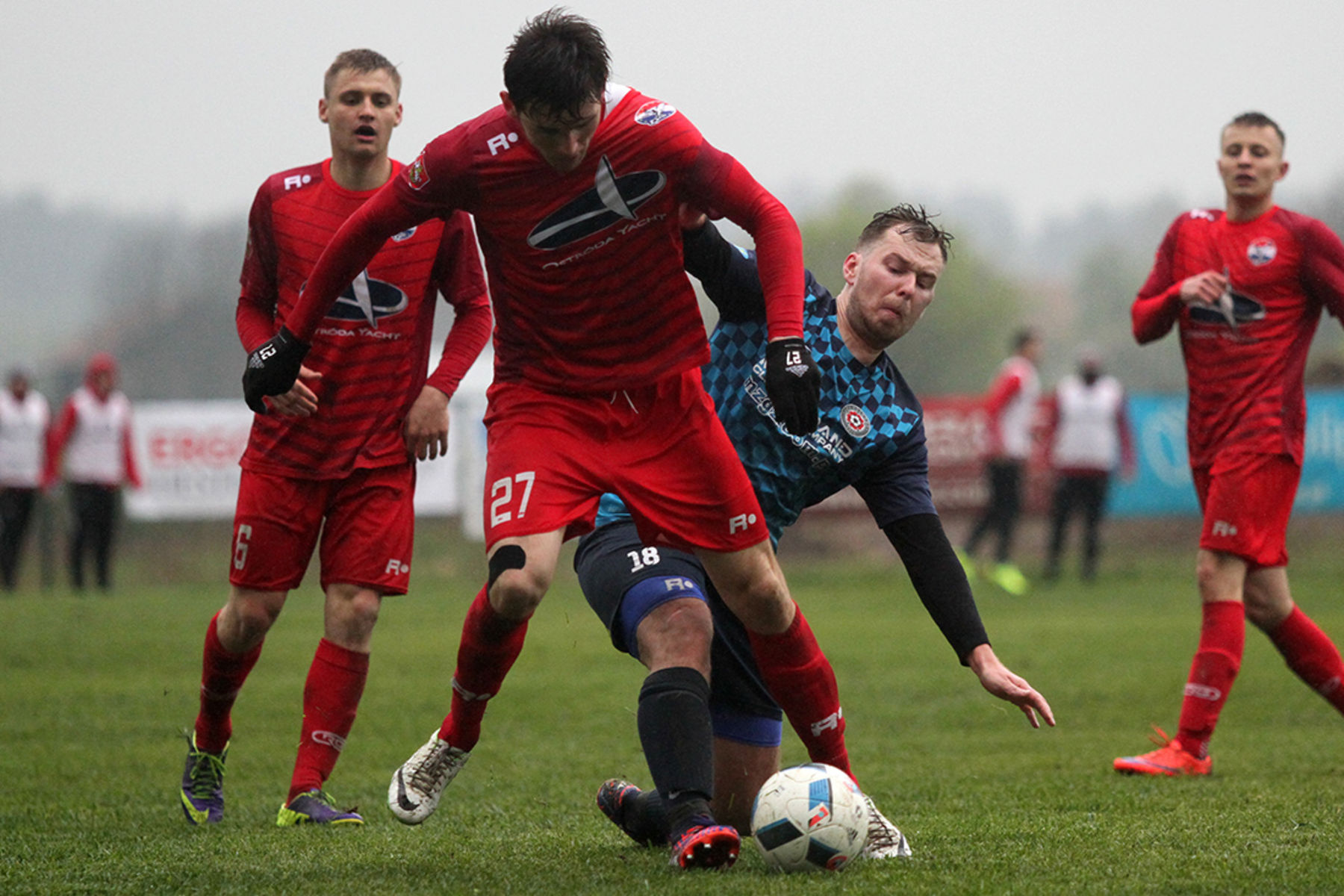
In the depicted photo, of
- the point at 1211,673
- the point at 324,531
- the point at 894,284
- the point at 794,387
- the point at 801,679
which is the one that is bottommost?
the point at 1211,673

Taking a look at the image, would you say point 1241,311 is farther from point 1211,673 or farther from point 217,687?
point 217,687

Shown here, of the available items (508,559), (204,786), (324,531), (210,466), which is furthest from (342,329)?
(210,466)

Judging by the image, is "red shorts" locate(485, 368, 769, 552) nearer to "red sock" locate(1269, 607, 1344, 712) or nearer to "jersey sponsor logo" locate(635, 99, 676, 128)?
"jersey sponsor logo" locate(635, 99, 676, 128)

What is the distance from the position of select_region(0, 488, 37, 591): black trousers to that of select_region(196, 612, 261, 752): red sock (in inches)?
444

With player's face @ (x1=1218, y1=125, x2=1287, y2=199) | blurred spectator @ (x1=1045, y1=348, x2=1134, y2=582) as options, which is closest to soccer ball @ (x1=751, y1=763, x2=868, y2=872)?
player's face @ (x1=1218, y1=125, x2=1287, y2=199)

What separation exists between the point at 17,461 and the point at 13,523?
0.73 metres

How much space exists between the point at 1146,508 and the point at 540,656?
9.25 meters

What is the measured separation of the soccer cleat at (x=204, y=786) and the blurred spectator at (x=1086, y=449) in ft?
38.9

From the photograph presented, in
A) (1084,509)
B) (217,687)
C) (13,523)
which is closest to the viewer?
(217,687)

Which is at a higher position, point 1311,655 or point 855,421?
point 855,421

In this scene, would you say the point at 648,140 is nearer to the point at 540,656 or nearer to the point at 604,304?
the point at 604,304

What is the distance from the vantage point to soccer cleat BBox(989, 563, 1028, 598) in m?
14.8

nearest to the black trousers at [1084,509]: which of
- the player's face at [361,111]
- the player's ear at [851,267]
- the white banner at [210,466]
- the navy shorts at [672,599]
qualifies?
the white banner at [210,466]

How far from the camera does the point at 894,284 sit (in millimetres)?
4086
